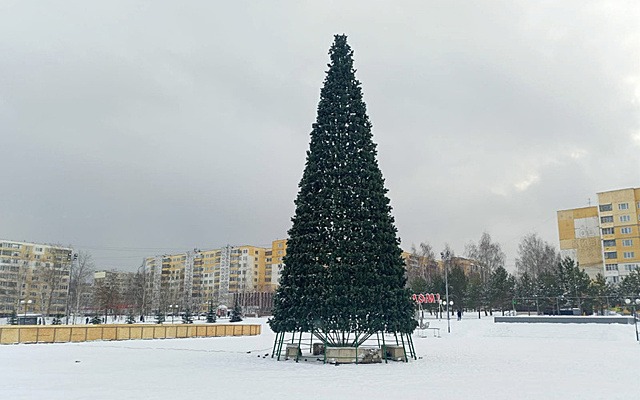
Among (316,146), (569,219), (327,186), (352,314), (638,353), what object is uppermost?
(569,219)

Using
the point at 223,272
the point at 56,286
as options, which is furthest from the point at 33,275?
the point at 223,272

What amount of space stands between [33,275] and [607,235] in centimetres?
11665

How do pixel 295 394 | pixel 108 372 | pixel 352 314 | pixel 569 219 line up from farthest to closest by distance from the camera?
1. pixel 569 219
2. pixel 352 314
3. pixel 108 372
4. pixel 295 394

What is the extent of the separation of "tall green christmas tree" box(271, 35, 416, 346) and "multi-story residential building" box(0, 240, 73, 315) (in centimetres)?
8853

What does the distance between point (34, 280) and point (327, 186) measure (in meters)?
110

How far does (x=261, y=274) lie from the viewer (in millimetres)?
157750

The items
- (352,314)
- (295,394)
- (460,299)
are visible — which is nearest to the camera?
(295,394)

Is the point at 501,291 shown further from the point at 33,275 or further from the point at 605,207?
the point at 33,275

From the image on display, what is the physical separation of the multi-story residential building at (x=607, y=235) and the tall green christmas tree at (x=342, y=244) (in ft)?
263

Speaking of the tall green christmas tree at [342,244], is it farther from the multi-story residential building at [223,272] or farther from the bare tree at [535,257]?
the multi-story residential building at [223,272]

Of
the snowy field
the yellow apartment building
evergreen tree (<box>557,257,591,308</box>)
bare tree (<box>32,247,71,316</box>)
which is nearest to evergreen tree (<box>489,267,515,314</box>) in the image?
evergreen tree (<box>557,257,591,308</box>)

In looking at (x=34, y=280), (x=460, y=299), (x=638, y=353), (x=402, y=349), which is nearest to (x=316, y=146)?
(x=402, y=349)

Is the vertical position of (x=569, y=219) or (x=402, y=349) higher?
(x=569, y=219)

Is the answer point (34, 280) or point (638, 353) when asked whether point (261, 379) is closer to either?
point (638, 353)
